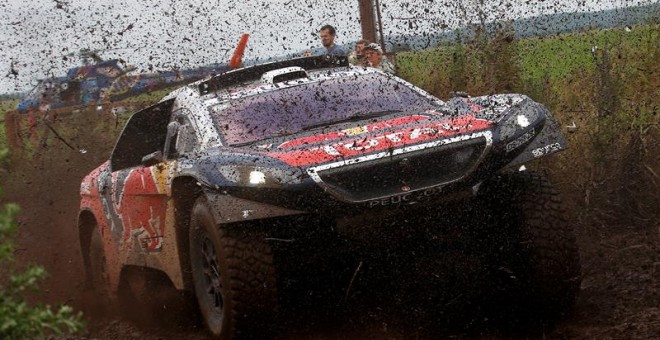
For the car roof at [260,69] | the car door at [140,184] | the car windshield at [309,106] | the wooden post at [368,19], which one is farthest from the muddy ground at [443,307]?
the wooden post at [368,19]

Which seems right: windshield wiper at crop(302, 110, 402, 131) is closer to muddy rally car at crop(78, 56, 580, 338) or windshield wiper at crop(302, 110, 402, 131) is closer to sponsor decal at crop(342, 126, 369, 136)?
muddy rally car at crop(78, 56, 580, 338)

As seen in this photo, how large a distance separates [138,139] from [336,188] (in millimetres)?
3300

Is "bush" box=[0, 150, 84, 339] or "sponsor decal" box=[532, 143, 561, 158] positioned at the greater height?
"bush" box=[0, 150, 84, 339]

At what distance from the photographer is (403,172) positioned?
18.4 feet

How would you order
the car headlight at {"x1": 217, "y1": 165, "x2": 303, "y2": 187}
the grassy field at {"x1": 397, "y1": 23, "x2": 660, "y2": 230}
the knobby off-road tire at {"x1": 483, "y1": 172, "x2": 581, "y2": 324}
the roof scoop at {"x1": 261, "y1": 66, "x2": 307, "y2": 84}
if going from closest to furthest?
the car headlight at {"x1": 217, "y1": 165, "x2": 303, "y2": 187} < the knobby off-road tire at {"x1": 483, "y1": 172, "x2": 581, "y2": 324} < the roof scoop at {"x1": 261, "y1": 66, "x2": 307, "y2": 84} < the grassy field at {"x1": 397, "y1": 23, "x2": 660, "y2": 230}

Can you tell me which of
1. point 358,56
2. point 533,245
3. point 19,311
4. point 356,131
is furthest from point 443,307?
point 358,56

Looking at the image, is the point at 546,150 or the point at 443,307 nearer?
the point at 546,150

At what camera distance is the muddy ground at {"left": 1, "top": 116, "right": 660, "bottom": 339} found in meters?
5.74

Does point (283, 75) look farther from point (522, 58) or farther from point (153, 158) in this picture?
point (522, 58)

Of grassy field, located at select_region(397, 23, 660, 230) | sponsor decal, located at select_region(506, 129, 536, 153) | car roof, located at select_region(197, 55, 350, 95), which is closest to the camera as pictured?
sponsor decal, located at select_region(506, 129, 536, 153)

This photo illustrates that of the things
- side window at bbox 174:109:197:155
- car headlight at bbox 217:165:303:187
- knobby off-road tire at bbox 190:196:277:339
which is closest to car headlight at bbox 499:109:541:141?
car headlight at bbox 217:165:303:187

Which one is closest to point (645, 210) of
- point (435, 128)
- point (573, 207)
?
point (573, 207)

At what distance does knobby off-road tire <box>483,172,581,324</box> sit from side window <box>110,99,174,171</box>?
10.3 ft

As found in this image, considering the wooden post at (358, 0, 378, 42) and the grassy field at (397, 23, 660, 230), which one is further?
the wooden post at (358, 0, 378, 42)
